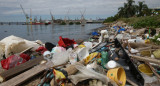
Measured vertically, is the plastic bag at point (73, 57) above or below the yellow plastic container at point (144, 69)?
above

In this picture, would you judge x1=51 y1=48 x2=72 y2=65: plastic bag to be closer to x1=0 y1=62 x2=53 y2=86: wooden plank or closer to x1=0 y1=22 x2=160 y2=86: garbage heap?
x1=0 y1=22 x2=160 y2=86: garbage heap

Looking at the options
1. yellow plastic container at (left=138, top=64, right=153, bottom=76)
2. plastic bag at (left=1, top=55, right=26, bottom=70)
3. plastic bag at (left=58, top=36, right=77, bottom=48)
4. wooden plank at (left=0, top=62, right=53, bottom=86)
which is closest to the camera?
wooden plank at (left=0, top=62, right=53, bottom=86)

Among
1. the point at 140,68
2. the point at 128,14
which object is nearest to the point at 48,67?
the point at 140,68

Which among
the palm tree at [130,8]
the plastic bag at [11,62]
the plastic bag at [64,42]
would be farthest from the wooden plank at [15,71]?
the palm tree at [130,8]

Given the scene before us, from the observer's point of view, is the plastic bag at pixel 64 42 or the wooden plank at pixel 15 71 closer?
the wooden plank at pixel 15 71

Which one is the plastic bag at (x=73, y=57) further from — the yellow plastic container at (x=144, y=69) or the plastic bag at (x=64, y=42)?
the yellow plastic container at (x=144, y=69)

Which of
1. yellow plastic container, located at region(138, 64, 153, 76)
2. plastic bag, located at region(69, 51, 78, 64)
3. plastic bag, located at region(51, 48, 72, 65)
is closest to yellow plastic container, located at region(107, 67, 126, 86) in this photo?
yellow plastic container, located at region(138, 64, 153, 76)

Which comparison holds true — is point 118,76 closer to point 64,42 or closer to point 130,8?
point 64,42

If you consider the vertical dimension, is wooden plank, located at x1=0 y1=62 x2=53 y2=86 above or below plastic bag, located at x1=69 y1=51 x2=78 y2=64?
below

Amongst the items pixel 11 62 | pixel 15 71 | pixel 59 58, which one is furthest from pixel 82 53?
pixel 11 62

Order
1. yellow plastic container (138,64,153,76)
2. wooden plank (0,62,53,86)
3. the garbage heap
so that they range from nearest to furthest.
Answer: the garbage heap, wooden plank (0,62,53,86), yellow plastic container (138,64,153,76)

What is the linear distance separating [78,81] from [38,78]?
1.16 m

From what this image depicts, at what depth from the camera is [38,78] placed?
2875 millimetres

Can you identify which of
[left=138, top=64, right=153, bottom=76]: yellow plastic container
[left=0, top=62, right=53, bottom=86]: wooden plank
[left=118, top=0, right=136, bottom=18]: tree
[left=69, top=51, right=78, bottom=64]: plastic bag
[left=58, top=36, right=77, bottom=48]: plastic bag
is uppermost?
[left=118, top=0, right=136, bottom=18]: tree
